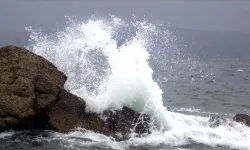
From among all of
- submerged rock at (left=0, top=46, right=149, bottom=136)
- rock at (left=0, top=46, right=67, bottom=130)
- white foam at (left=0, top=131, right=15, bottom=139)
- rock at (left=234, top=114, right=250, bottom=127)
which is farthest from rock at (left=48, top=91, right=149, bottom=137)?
rock at (left=234, top=114, right=250, bottom=127)

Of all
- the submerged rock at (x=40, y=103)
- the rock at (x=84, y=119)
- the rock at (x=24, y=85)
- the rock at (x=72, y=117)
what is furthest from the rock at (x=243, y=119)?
the rock at (x=24, y=85)

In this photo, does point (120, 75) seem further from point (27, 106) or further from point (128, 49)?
point (27, 106)

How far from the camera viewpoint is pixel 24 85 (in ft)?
43.1

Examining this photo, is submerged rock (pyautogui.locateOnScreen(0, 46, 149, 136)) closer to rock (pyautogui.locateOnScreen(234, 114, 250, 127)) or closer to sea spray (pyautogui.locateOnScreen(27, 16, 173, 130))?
sea spray (pyautogui.locateOnScreen(27, 16, 173, 130))

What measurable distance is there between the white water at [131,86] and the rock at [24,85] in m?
2.17

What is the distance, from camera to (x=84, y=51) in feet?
61.8

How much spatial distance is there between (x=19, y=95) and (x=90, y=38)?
6479mm

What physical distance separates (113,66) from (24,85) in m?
5.17

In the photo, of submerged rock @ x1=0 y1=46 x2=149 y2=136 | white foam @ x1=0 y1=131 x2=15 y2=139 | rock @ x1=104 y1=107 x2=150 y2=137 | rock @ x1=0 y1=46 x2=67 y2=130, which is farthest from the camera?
rock @ x1=104 y1=107 x2=150 y2=137

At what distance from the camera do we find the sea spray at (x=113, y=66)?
16.1 meters

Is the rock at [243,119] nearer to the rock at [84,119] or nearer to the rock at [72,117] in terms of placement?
the rock at [84,119]

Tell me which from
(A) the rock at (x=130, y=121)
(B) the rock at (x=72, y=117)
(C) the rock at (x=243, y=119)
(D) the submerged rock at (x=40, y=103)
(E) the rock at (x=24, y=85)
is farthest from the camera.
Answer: (C) the rock at (x=243, y=119)

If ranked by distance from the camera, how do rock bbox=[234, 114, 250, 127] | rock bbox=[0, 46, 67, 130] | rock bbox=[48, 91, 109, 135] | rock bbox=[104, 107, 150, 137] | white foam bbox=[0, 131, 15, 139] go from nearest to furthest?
white foam bbox=[0, 131, 15, 139], rock bbox=[0, 46, 67, 130], rock bbox=[48, 91, 109, 135], rock bbox=[104, 107, 150, 137], rock bbox=[234, 114, 250, 127]

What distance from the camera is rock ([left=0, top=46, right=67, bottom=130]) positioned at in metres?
12.6
